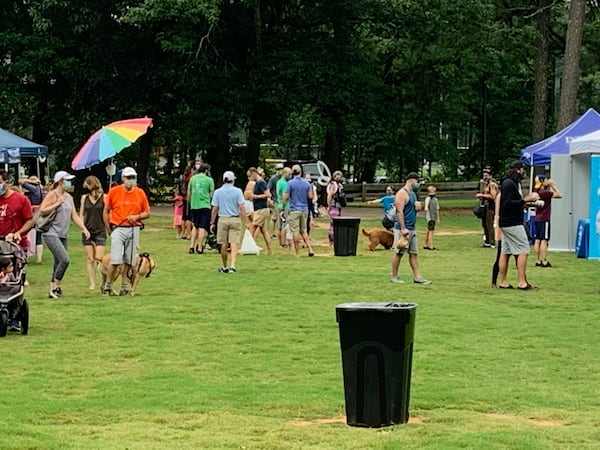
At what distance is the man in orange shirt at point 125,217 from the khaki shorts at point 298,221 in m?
7.69

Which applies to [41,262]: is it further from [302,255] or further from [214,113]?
[214,113]

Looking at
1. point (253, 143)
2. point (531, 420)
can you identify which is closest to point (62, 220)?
point (531, 420)

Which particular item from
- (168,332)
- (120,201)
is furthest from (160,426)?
(120,201)

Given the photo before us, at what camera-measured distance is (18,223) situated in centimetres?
1434

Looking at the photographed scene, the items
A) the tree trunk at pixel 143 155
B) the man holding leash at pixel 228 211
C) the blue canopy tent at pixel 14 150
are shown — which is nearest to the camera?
the man holding leash at pixel 228 211

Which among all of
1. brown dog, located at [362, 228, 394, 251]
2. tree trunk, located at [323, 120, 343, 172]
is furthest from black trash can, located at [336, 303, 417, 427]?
tree trunk, located at [323, 120, 343, 172]

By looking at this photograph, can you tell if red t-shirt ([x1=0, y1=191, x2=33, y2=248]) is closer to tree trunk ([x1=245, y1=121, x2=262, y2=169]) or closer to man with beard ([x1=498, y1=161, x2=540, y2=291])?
man with beard ([x1=498, y1=161, x2=540, y2=291])

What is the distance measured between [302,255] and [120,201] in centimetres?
848

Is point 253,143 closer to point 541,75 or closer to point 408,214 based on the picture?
point 541,75

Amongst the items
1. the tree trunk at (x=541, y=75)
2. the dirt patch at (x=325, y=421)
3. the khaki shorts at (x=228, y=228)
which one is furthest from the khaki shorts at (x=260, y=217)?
the tree trunk at (x=541, y=75)

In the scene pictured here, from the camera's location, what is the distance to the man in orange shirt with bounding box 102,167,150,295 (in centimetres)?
1664

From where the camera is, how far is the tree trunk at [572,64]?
116ft

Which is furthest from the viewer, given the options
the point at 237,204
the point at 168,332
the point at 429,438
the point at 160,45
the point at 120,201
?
the point at 160,45

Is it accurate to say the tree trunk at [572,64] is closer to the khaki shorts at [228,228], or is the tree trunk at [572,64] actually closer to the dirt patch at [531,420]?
the khaki shorts at [228,228]
